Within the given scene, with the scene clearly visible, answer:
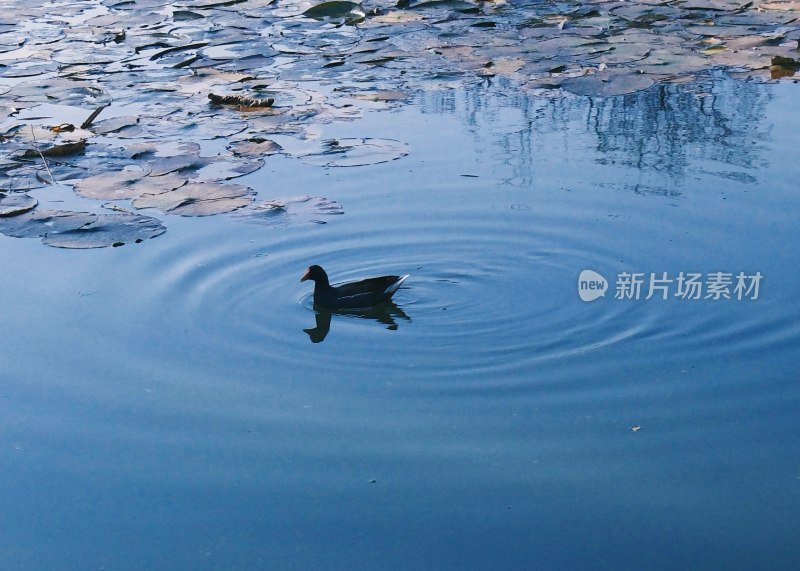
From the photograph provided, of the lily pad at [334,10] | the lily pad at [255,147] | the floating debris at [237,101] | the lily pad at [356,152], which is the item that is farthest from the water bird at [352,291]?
the lily pad at [334,10]

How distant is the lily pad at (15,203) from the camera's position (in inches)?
285

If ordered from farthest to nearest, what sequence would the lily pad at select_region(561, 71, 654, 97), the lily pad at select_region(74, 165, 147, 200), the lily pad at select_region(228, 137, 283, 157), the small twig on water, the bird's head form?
1. the lily pad at select_region(561, 71, 654, 97)
2. the lily pad at select_region(228, 137, 283, 157)
3. the small twig on water
4. the lily pad at select_region(74, 165, 147, 200)
5. the bird's head

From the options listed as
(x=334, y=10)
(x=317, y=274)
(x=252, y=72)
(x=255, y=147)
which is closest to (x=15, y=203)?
(x=255, y=147)

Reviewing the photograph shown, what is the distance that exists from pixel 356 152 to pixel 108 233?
2164mm

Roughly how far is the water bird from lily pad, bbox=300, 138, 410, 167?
6.69 feet

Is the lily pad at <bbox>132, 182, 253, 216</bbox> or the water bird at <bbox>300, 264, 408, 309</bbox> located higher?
the lily pad at <bbox>132, 182, 253, 216</bbox>

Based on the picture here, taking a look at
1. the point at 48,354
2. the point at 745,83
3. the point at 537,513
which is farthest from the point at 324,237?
the point at 745,83

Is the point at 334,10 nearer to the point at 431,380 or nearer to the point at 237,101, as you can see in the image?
the point at 237,101

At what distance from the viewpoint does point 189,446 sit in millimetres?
4836

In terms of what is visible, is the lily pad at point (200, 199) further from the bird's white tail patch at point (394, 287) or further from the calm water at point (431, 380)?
the bird's white tail patch at point (394, 287)

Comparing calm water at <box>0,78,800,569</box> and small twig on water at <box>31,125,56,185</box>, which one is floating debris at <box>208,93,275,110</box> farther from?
small twig on water at <box>31,125,56,185</box>

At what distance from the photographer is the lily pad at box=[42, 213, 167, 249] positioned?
268 inches

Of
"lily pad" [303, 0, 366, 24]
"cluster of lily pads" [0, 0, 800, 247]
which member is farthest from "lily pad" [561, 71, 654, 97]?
"lily pad" [303, 0, 366, 24]

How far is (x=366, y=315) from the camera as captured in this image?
6.06 meters
